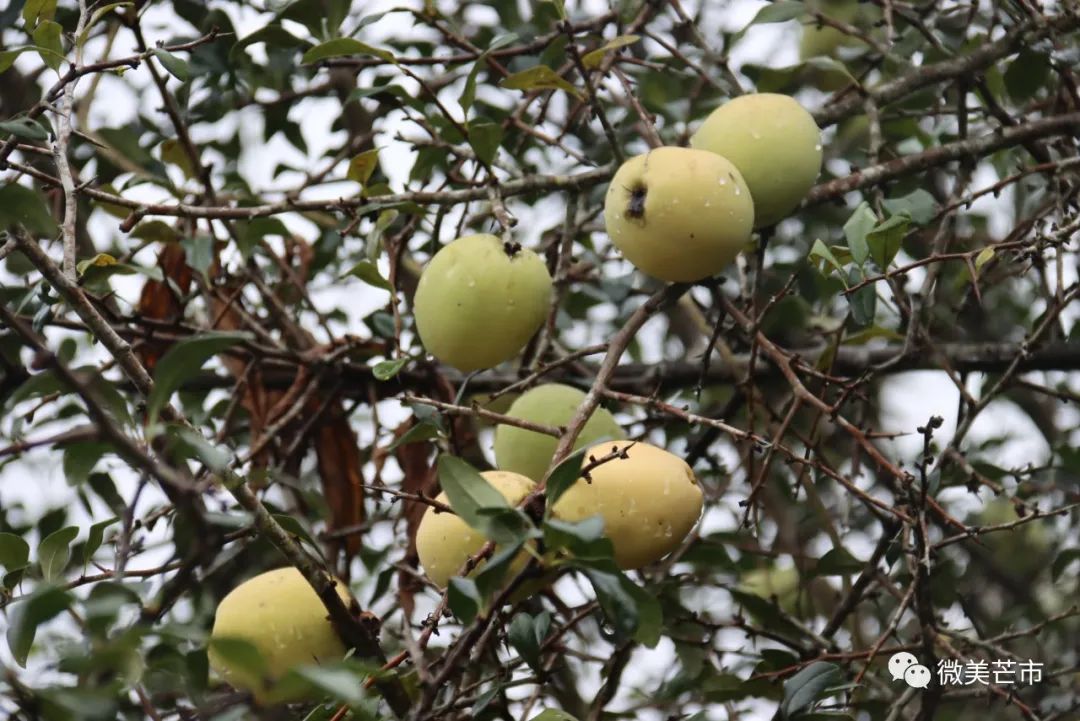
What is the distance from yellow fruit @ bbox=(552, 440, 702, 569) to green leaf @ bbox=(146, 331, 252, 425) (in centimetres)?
34

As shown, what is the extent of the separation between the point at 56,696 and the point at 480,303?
1.93ft

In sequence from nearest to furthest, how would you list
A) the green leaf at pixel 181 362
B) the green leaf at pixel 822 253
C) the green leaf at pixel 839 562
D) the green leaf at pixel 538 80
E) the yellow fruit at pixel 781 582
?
the green leaf at pixel 181 362, the green leaf at pixel 822 253, the green leaf at pixel 538 80, the green leaf at pixel 839 562, the yellow fruit at pixel 781 582

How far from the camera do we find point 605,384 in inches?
37.6

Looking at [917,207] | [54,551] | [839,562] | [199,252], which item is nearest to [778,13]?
[917,207]

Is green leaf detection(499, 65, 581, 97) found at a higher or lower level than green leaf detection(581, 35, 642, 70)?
lower

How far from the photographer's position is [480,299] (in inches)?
42.9

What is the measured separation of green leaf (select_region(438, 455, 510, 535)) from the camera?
77 centimetres

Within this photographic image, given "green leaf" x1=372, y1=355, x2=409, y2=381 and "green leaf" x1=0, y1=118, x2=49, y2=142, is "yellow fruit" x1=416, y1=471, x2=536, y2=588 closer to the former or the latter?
"green leaf" x1=372, y1=355, x2=409, y2=381

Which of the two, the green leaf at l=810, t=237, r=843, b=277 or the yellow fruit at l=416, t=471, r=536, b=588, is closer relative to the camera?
the yellow fruit at l=416, t=471, r=536, b=588

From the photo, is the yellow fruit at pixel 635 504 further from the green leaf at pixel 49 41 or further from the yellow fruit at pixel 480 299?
the green leaf at pixel 49 41

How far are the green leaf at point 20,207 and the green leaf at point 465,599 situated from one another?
1.25 ft

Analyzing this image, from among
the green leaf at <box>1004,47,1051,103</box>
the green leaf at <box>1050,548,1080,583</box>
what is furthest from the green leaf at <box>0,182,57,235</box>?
the green leaf at <box>1050,548,1080,583</box>

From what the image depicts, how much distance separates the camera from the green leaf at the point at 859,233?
1.06 m

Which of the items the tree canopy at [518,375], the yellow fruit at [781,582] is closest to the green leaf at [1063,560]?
the tree canopy at [518,375]
